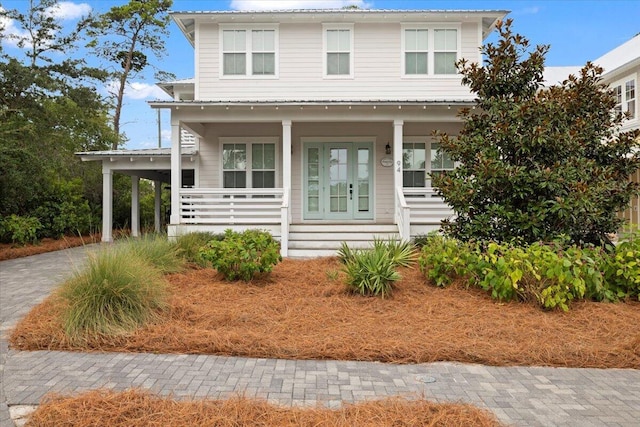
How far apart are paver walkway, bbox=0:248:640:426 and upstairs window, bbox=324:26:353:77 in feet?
35.4

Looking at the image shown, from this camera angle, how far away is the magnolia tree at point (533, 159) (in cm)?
691

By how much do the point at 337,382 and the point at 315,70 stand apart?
1118 cm

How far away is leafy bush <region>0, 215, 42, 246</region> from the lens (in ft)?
41.3

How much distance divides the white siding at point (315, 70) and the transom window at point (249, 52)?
212 millimetres

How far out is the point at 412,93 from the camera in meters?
13.3

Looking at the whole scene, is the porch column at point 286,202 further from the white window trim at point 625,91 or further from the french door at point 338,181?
the white window trim at point 625,91

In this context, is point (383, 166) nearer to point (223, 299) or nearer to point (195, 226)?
point (195, 226)

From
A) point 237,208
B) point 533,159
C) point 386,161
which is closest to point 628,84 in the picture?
point 386,161

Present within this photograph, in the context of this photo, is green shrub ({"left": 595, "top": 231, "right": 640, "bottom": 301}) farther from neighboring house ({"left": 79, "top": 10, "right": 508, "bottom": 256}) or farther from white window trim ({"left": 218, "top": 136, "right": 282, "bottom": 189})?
white window trim ({"left": 218, "top": 136, "right": 282, "bottom": 189})

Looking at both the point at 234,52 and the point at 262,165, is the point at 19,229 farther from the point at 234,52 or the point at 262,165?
the point at 234,52

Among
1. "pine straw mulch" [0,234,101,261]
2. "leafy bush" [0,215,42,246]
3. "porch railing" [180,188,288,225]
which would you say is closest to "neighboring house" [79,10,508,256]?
"porch railing" [180,188,288,225]

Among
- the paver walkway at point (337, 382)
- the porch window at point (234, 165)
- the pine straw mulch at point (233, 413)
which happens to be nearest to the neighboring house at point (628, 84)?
the porch window at point (234, 165)

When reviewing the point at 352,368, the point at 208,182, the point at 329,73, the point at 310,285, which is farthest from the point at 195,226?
the point at 352,368

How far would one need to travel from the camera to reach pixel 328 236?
36.3 ft
